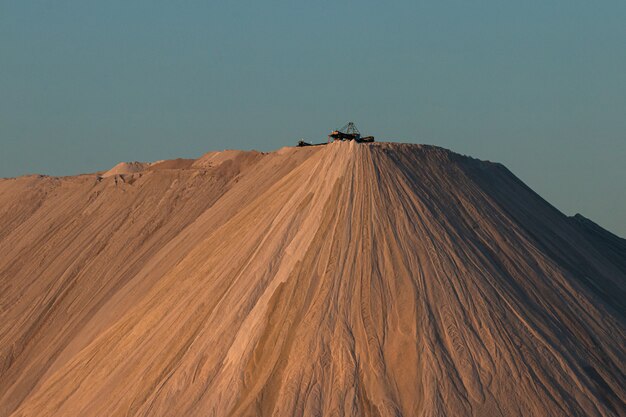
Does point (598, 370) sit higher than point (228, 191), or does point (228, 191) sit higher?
point (228, 191)

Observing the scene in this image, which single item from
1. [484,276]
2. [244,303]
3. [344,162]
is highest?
[344,162]

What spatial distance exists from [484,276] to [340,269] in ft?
18.6

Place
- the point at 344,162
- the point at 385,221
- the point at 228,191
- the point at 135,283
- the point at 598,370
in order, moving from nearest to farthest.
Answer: the point at 598,370, the point at 385,221, the point at 344,162, the point at 135,283, the point at 228,191

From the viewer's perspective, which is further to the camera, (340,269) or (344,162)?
(344,162)

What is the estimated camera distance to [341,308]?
49406mm

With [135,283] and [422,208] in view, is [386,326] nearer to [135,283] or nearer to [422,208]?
[422,208]

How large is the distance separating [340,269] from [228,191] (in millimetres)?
24105

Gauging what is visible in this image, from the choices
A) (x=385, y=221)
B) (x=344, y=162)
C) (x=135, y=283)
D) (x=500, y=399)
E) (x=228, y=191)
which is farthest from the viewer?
(x=228, y=191)

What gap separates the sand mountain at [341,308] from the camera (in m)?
46.7

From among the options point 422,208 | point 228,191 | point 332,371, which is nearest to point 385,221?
point 422,208

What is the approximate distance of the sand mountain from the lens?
46.7 metres

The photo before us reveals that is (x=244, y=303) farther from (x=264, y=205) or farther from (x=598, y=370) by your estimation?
(x=598, y=370)

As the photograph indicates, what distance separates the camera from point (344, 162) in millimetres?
58500

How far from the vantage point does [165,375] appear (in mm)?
50281
